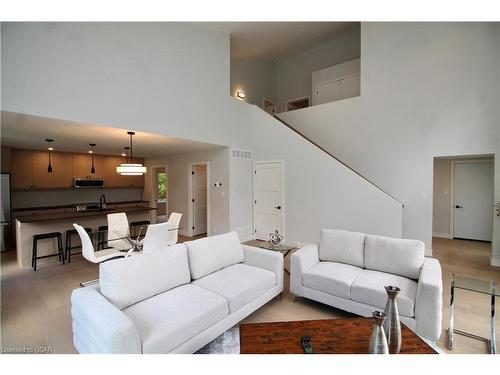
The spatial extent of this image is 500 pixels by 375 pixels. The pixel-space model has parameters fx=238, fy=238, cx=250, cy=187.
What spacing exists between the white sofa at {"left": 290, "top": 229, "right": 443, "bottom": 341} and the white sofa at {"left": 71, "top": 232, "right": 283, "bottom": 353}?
434 mm

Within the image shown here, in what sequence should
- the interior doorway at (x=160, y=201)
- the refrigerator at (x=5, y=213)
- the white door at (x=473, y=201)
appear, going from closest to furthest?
the refrigerator at (x=5, y=213) < the white door at (x=473, y=201) < the interior doorway at (x=160, y=201)

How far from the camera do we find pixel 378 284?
2482mm

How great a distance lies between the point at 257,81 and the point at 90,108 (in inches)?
241

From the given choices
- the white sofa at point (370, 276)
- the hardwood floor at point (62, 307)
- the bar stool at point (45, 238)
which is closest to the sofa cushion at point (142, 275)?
the hardwood floor at point (62, 307)

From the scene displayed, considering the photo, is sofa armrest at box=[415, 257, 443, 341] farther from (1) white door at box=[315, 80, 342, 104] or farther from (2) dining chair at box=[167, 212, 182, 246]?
(1) white door at box=[315, 80, 342, 104]

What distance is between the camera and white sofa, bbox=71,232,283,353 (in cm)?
165

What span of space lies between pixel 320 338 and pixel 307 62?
8416 mm

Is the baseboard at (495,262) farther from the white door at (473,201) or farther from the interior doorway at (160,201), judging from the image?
the interior doorway at (160,201)

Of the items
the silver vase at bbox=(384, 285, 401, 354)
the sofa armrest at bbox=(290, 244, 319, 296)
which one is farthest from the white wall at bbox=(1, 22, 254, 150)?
the silver vase at bbox=(384, 285, 401, 354)

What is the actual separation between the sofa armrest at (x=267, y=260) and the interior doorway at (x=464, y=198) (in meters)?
5.56

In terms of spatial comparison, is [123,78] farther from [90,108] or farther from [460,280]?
[460,280]

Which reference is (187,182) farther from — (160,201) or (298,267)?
(298,267)

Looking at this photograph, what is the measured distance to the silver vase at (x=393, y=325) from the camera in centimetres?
148

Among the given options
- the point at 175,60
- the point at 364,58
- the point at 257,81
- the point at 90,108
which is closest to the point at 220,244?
the point at 90,108
